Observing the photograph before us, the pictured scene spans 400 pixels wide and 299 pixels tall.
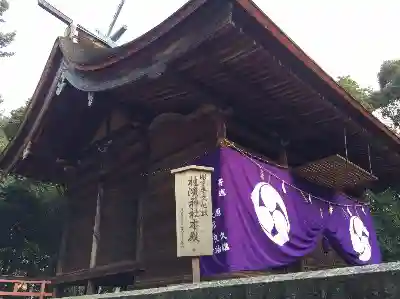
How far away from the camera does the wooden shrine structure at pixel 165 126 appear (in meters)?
5.00

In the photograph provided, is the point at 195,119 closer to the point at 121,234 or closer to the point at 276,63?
the point at 276,63

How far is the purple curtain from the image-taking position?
5.55m

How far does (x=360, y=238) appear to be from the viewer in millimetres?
8727

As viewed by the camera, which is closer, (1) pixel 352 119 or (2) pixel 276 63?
(2) pixel 276 63

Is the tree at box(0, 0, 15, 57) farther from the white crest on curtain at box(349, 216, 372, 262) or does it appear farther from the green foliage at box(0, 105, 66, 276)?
the white crest on curtain at box(349, 216, 372, 262)

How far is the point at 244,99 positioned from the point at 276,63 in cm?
103

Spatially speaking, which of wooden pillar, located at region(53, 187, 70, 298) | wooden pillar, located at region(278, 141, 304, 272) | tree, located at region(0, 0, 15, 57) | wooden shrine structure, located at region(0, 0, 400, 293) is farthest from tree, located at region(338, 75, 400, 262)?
tree, located at region(0, 0, 15, 57)

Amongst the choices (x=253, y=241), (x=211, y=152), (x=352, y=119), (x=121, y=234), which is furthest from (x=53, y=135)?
(x=352, y=119)

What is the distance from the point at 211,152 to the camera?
20.0ft

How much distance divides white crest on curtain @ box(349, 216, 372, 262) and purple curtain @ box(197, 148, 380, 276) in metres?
0.81

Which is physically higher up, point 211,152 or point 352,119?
point 352,119

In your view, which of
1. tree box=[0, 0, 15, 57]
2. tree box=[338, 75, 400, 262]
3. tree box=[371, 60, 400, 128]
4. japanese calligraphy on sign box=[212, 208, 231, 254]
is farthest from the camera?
tree box=[0, 0, 15, 57]

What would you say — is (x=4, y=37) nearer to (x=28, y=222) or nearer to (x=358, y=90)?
(x=28, y=222)

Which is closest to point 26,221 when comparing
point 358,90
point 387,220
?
point 387,220
